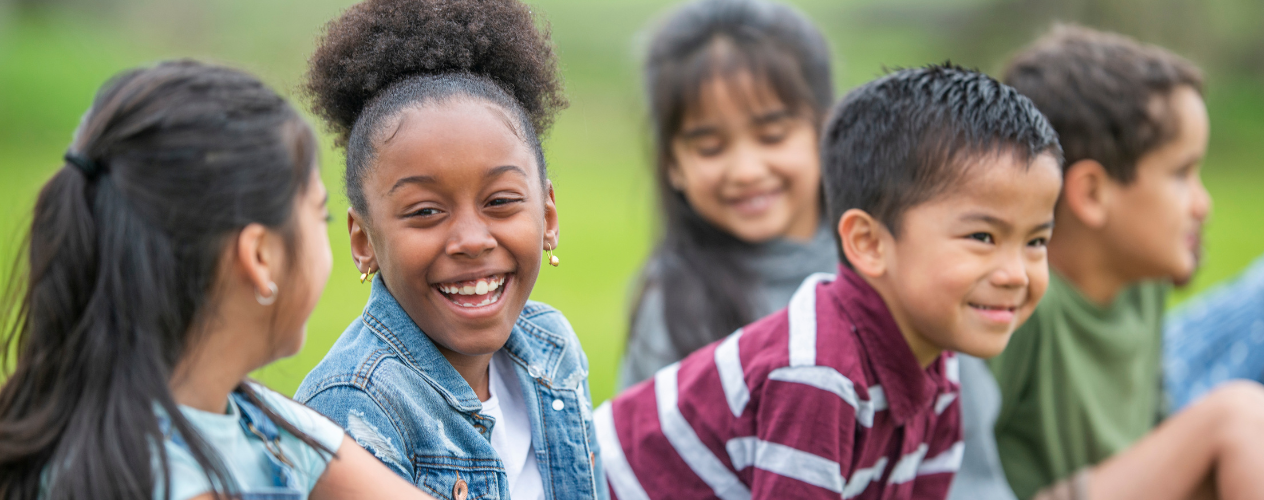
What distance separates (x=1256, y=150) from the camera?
1008cm

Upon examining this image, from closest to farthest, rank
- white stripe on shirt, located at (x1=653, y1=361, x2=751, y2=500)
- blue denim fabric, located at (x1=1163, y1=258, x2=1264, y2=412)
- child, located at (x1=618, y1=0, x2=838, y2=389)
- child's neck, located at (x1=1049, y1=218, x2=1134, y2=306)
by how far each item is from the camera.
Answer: white stripe on shirt, located at (x1=653, y1=361, x2=751, y2=500) → child's neck, located at (x1=1049, y1=218, x2=1134, y2=306) → child, located at (x1=618, y1=0, x2=838, y2=389) → blue denim fabric, located at (x1=1163, y1=258, x2=1264, y2=412)

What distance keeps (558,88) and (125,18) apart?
9.96 m

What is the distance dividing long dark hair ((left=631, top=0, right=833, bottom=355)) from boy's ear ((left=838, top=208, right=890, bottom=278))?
93 centimetres

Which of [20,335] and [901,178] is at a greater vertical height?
[901,178]

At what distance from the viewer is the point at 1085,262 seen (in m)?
3.02

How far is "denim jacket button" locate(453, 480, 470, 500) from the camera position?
1.78 metres

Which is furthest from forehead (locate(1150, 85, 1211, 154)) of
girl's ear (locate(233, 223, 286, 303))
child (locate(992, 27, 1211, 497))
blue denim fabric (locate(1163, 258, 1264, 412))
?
girl's ear (locate(233, 223, 286, 303))

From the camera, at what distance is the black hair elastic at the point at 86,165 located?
1383mm

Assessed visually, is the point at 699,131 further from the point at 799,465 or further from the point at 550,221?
the point at 799,465

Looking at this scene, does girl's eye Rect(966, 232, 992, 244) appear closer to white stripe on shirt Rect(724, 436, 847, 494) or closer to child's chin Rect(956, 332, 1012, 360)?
child's chin Rect(956, 332, 1012, 360)

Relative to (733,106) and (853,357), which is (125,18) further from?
(853,357)

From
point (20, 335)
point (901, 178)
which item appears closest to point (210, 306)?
point (20, 335)

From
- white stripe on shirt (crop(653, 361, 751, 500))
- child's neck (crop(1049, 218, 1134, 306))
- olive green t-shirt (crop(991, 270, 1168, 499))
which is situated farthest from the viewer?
child's neck (crop(1049, 218, 1134, 306))

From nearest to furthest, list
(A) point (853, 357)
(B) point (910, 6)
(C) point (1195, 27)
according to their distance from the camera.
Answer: (A) point (853, 357) < (C) point (1195, 27) < (B) point (910, 6)
